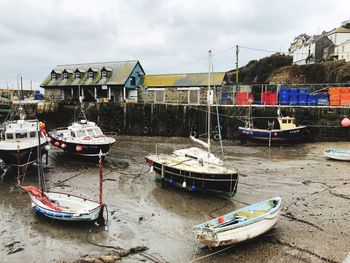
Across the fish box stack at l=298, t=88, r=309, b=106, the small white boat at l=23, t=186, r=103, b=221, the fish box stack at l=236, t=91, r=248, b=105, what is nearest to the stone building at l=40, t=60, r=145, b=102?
the fish box stack at l=236, t=91, r=248, b=105

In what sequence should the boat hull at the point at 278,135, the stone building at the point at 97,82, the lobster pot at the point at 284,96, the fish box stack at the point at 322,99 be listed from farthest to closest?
the stone building at the point at 97,82 < the lobster pot at the point at 284,96 < the fish box stack at the point at 322,99 < the boat hull at the point at 278,135

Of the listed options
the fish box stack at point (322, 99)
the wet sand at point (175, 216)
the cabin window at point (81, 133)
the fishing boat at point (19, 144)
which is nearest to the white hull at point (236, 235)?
the wet sand at point (175, 216)

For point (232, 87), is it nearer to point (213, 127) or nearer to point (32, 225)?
point (213, 127)

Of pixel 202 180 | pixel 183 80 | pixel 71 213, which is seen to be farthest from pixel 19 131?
pixel 183 80

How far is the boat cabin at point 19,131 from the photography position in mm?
19312

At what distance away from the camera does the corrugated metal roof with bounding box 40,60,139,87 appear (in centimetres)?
3856

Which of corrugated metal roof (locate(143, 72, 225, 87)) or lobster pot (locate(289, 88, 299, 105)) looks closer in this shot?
lobster pot (locate(289, 88, 299, 105))

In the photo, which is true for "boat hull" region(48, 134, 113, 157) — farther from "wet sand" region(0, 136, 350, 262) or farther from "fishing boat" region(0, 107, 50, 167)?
"fishing boat" region(0, 107, 50, 167)

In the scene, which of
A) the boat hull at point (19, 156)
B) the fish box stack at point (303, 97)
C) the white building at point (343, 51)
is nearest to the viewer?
the boat hull at point (19, 156)

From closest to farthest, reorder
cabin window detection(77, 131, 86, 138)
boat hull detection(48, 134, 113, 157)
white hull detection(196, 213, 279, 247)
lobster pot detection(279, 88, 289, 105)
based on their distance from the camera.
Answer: white hull detection(196, 213, 279, 247), boat hull detection(48, 134, 113, 157), cabin window detection(77, 131, 86, 138), lobster pot detection(279, 88, 289, 105)

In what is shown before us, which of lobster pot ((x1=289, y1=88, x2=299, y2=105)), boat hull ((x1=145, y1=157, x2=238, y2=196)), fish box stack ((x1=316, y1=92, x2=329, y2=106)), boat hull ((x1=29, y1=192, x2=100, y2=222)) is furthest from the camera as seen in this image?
lobster pot ((x1=289, y1=88, x2=299, y2=105))

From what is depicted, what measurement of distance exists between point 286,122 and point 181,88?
1349cm

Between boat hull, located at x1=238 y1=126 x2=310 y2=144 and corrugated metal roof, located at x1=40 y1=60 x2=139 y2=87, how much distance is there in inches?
690

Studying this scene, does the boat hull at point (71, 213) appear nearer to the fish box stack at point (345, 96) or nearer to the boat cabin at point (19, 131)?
the boat cabin at point (19, 131)
